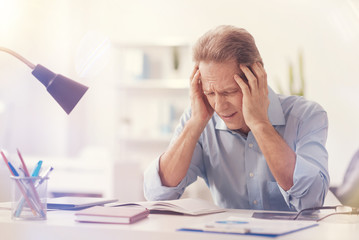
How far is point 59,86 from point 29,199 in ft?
1.00

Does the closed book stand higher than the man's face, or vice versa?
the man's face

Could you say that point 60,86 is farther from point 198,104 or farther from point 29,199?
point 198,104

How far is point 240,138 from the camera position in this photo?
1.80 m

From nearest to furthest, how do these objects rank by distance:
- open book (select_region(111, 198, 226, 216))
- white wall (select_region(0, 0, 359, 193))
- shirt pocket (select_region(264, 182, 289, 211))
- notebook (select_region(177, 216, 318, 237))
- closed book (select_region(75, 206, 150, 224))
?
notebook (select_region(177, 216, 318, 237)) → closed book (select_region(75, 206, 150, 224)) → open book (select_region(111, 198, 226, 216)) → shirt pocket (select_region(264, 182, 289, 211)) → white wall (select_region(0, 0, 359, 193))

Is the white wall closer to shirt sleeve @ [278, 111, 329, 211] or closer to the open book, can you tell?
shirt sleeve @ [278, 111, 329, 211]

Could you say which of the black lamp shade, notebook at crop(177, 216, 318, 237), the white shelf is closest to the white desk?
notebook at crop(177, 216, 318, 237)

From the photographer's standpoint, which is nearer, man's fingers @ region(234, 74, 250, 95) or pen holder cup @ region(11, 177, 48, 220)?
pen holder cup @ region(11, 177, 48, 220)

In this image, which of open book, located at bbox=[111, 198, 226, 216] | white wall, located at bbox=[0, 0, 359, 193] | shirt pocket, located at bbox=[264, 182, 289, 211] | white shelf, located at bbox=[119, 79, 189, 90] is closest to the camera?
open book, located at bbox=[111, 198, 226, 216]

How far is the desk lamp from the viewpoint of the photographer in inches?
50.7

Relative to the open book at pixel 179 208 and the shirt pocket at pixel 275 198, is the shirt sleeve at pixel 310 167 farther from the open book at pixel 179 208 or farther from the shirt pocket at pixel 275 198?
the open book at pixel 179 208

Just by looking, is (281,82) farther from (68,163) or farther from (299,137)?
(299,137)

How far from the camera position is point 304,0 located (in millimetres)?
4715

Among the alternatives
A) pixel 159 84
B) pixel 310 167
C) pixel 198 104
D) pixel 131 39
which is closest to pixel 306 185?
pixel 310 167

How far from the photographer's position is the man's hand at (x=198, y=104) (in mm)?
1740
